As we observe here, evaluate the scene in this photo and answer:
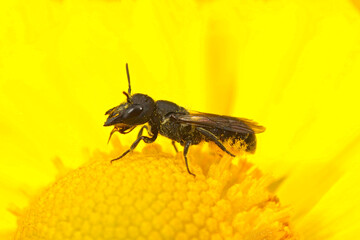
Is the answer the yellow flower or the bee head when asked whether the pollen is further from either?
the bee head

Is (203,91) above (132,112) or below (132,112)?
below

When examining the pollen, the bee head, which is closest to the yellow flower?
the pollen

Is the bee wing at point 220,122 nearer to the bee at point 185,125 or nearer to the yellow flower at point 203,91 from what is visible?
the bee at point 185,125

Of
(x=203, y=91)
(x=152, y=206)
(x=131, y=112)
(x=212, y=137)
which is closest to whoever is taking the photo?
(x=152, y=206)

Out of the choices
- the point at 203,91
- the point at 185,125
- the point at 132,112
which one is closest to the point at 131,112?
the point at 132,112

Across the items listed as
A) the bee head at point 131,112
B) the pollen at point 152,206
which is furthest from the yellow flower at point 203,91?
the bee head at point 131,112

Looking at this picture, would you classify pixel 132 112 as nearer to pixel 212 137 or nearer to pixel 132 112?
pixel 132 112

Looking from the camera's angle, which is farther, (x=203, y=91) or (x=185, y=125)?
(x=203, y=91)

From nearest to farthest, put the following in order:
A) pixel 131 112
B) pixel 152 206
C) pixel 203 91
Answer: pixel 152 206 → pixel 131 112 → pixel 203 91
